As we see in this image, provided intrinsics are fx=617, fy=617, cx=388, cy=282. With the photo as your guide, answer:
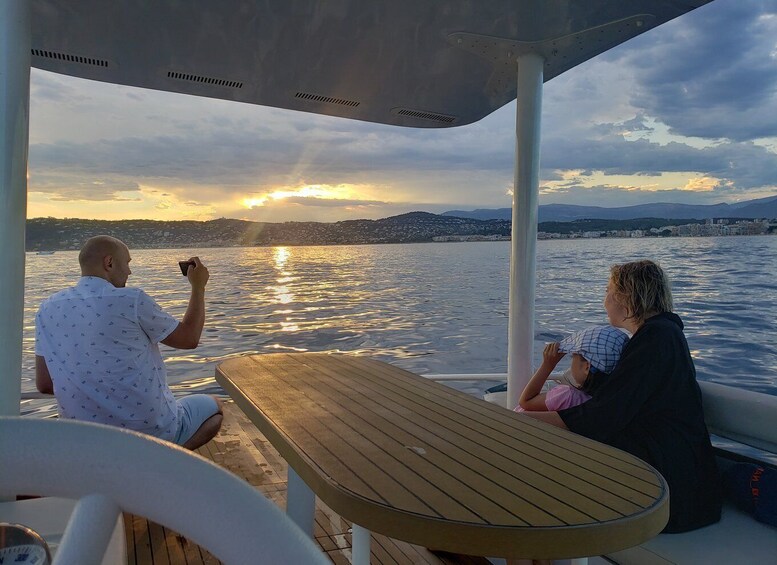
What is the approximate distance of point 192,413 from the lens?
227 cm

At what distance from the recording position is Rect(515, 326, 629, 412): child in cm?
190

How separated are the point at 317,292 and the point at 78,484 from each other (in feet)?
63.2

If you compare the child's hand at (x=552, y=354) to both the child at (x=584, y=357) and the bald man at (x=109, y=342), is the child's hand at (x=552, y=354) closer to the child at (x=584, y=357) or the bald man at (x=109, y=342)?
the child at (x=584, y=357)

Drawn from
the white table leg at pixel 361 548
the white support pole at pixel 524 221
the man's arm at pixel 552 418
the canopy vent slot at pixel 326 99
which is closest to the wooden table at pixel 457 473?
the white table leg at pixel 361 548

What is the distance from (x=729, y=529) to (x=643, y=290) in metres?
0.67

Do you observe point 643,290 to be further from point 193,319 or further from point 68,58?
point 68,58

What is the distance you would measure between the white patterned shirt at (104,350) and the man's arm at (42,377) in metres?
0.12

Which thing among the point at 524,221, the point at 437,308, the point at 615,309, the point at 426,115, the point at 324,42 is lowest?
the point at 437,308

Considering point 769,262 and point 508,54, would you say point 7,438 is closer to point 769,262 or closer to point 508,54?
point 508,54

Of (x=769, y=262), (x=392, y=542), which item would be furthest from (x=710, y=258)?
(x=392, y=542)

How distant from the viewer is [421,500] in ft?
3.30

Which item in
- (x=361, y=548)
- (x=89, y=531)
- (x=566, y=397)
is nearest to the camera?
(x=89, y=531)

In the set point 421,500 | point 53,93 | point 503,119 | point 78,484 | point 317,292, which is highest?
point 53,93

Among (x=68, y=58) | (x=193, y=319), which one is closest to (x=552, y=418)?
(x=193, y=319)
